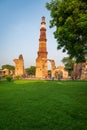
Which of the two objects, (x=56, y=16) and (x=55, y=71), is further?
(x=55, y=71)

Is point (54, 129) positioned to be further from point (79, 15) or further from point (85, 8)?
point (85, 8)

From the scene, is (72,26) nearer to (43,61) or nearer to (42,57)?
(43,61)

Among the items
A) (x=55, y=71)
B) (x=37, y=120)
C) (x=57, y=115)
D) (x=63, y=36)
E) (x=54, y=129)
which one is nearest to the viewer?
(x=54, y=129)

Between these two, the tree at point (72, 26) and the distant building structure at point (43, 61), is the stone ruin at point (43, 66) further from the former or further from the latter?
the tree at point (72, 26)

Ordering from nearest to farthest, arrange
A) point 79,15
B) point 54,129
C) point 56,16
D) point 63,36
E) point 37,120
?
point 54,129 → point 37,120 → point 79,15 → point 63,36 → point 56,16

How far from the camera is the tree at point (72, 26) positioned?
35.8 feet

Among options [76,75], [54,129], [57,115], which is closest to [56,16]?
[57,115]

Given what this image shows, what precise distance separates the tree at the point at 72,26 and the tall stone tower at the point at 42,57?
36762mm

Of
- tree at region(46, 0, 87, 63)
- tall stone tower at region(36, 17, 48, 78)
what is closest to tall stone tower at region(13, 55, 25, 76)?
tall stone tower at region(36, 17, 48, 78)

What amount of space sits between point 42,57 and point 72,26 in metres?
40.3

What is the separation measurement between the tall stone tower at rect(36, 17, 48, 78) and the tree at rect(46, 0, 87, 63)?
36.8 m

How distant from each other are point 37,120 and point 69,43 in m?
7.02

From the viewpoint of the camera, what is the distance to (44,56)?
5184cm

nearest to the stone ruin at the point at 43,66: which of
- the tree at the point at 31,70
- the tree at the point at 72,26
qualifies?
the tree at the point at 72,26
